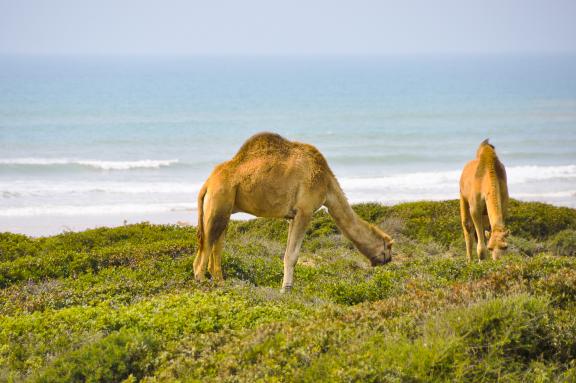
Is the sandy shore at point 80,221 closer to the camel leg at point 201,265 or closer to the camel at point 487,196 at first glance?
the camel at point 487,196

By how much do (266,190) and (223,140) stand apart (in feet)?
164

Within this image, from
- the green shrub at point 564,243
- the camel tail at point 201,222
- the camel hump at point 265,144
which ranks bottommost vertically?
the green shrub at point 564,243

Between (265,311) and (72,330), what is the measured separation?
2.45 metres

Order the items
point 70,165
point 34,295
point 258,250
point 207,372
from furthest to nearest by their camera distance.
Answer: point 70,165 < point 258,250 < point 34,295 < point 207,372

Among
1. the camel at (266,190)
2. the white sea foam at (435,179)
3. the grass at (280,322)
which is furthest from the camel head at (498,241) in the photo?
the white sea foam at (435,179)

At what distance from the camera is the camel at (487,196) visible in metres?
13.7

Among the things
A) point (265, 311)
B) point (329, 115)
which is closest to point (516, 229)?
point (265, 311)

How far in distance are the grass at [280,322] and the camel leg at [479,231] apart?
1212 mm

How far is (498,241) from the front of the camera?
13555 millimetres

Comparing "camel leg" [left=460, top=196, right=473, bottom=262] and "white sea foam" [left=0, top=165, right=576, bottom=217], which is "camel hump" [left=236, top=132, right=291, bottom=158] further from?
"white sea foam" [left=0, top=165, right=576, bottom=217]

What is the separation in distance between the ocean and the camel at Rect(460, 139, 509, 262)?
57.3 ft

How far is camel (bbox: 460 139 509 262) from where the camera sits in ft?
44.9

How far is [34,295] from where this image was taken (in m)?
12.2

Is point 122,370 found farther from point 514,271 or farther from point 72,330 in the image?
point 514,271
